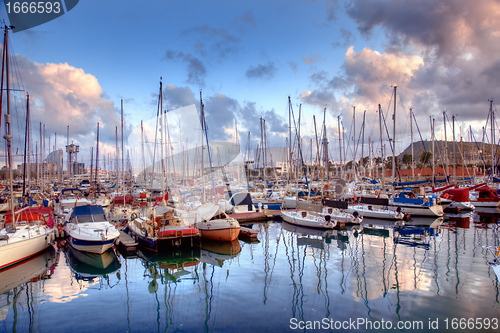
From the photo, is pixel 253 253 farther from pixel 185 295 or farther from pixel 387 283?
pixel 387 283

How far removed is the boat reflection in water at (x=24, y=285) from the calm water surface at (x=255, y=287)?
43 mm

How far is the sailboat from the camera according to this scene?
15195mm

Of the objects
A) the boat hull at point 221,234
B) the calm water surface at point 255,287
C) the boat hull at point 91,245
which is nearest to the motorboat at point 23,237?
the calm water surface at point 255,287

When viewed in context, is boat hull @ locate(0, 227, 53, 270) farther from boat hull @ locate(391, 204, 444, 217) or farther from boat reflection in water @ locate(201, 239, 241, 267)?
boat hull @ locate(391, 204, 444, 217)

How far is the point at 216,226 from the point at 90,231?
8.61 metres

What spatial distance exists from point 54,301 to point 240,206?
22.7 metres

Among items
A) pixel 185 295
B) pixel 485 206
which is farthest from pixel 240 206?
pixel 485 206

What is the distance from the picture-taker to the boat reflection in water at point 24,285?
413 inches

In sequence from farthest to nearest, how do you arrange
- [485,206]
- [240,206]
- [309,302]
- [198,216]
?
[485,206], [240,206], [198,216], [309,302]

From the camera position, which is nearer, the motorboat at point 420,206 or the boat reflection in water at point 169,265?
the boat reflection in water at point 169,265

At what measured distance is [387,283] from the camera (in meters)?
12.5

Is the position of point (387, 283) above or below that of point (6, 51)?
below

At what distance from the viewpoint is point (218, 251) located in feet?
64.1

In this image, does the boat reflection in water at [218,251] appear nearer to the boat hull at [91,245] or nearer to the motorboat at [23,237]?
the boat hull at [91,245]
